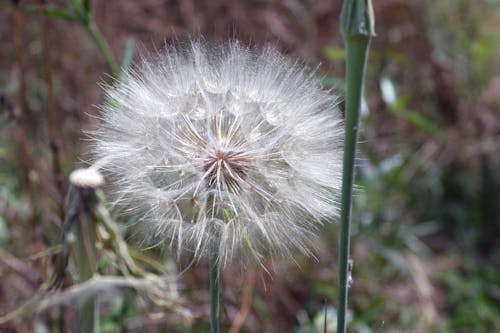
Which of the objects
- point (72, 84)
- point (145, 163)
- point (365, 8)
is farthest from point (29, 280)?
point (72, 84)

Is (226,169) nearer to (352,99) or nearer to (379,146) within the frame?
(352,99)

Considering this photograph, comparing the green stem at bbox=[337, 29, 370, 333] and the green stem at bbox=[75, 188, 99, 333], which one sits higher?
the green stem at bbox=[337, 29, 370, 333]

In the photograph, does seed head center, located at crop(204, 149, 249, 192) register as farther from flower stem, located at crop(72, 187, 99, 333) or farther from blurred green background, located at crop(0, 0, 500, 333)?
blurred green background, located at crop(0, 0, 500, 333)

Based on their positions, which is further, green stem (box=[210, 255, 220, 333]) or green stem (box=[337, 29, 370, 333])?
green stem (box=[210, 255, 220, 333])

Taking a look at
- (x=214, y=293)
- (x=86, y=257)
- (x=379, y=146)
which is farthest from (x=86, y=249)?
(x=379, y=146)

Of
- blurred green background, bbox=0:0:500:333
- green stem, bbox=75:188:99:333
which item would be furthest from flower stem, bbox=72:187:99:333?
blurred green background, bbox=0:0:500:333

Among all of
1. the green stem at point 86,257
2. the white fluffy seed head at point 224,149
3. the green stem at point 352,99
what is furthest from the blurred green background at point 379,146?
the green stem at point 352,99
